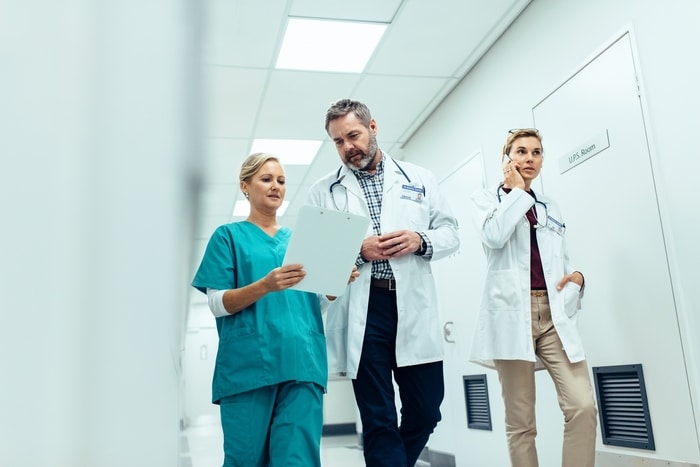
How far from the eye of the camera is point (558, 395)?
2150 millimetres

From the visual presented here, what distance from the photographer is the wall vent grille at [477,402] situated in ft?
Answer: 11.7

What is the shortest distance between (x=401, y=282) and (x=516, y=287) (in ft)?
1.62

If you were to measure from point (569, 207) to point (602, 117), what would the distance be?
1.43ft

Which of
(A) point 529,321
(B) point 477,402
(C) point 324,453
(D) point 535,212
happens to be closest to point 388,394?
(A) point 529,321

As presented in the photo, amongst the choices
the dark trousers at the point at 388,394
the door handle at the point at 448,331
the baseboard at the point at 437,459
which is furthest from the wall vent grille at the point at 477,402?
the dark trousers at the point at 388,394

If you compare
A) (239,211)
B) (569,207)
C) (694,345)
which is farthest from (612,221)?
(239,211)

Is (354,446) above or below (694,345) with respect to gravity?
below

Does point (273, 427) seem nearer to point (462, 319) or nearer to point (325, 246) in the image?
point (325, 246)

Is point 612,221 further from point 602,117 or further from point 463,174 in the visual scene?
point 463,174

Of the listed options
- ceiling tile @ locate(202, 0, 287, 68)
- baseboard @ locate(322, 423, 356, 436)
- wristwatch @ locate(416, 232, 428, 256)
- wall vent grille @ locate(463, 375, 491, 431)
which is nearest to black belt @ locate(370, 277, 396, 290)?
wristwatch @ locate(416, 232, 428, 256)

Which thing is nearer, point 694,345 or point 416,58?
point 694,345

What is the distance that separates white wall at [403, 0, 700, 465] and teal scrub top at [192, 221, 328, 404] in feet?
4.25

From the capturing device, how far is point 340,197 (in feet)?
6.80

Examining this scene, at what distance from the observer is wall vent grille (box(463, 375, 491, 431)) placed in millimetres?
3560
